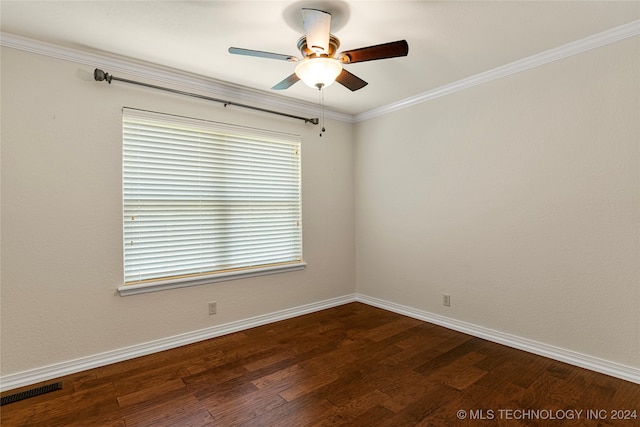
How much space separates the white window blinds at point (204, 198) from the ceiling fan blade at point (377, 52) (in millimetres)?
1708

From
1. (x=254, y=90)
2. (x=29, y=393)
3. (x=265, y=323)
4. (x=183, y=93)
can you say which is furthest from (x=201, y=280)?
(x=254, y=90)

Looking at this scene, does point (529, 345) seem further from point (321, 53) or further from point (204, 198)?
point (204, 198)

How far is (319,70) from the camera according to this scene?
2.09 metres

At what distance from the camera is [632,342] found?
7.73ft

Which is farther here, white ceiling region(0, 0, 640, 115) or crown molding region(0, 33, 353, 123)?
crown molding region(0, 33, 353, 123)

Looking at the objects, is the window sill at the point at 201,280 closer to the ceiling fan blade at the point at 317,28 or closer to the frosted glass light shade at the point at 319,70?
the frosted glass light shade at the point at 319,70

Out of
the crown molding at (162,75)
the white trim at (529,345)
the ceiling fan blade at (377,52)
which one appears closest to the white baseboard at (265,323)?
the white trim at (529,345)

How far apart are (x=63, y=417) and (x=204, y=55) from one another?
2.72 metres

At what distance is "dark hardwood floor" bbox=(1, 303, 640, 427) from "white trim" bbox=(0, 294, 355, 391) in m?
0.08

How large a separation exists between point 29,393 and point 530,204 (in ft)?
13.5

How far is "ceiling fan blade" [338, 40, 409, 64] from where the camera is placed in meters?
1.94

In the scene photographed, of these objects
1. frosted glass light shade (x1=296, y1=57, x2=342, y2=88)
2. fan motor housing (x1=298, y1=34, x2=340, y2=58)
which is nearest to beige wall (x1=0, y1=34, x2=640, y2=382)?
fan motor housing (x1=298, y1=34, x2=340, y2=58)

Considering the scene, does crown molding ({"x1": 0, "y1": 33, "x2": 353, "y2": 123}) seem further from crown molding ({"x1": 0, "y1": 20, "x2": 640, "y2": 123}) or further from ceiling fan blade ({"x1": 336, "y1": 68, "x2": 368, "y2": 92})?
ceiling fan blade ({"x1": 336, "y1": 68, "x2": 368, "y2": 92})

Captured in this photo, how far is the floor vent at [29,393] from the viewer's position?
218 centimetres
